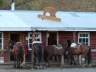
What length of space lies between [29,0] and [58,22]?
29648 millimetres

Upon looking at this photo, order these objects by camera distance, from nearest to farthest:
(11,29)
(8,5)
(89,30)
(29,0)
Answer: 1. (11,29)
2. (89,30)
3. (8,5)
4. (29,0)

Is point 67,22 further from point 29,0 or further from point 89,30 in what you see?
point 29,0

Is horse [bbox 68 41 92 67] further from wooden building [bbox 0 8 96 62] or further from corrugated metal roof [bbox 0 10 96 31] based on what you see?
corrugated metal roof [bbox 0 10 96 31]

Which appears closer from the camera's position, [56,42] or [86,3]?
[56,42]

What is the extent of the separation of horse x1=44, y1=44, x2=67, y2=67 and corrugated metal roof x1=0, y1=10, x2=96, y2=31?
1.39 m

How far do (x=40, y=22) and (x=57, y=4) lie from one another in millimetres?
27862

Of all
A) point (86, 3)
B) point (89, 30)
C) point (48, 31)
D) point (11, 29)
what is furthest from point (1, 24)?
point (86, 3)

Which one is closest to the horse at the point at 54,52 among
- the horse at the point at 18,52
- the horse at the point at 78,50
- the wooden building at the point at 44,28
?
the horse at the point at 78,50

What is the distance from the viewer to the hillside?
188 ft

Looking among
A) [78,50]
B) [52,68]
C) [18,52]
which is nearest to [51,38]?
[78,50]

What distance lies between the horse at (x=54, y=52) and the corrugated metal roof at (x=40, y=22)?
1.39m

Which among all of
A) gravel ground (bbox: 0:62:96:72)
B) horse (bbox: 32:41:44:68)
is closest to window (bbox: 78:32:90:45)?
gravel ground (bbox: 0:62:96:72)

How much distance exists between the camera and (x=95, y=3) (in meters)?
59.8

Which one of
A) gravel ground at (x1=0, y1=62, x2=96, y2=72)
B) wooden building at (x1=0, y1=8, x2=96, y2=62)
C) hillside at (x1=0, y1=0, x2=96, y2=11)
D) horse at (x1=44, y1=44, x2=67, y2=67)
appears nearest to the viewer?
gravel ground at (x1=0, y1=62, x2=96, y2=72)
